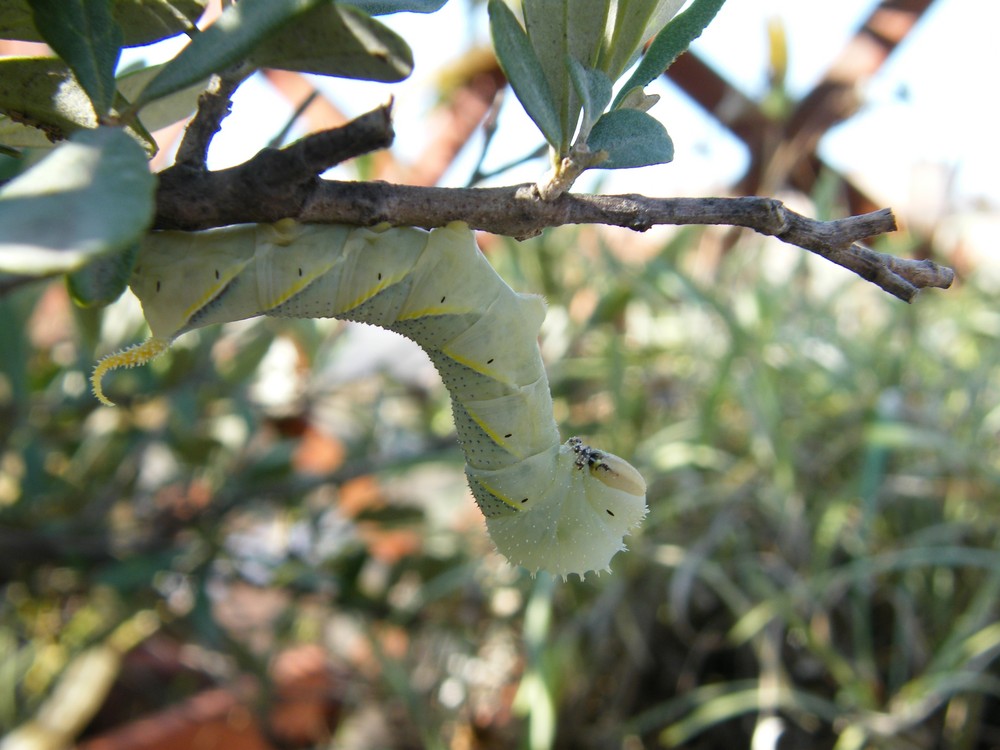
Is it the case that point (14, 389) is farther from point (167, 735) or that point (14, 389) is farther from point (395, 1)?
point (395, 1)

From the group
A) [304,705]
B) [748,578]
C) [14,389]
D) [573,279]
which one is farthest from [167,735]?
[573,279]

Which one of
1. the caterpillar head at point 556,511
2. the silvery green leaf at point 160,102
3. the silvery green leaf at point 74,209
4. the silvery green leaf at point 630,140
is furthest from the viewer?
the caterpillar head at point 556,511

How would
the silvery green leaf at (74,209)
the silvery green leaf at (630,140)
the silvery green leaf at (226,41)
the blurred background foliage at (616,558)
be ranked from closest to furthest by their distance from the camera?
the silvery green leaf at (74,209) < the silvery green leaf at (226,41) < the silvery green leaf at (630,140) < the blurred background foliage at (616,558)

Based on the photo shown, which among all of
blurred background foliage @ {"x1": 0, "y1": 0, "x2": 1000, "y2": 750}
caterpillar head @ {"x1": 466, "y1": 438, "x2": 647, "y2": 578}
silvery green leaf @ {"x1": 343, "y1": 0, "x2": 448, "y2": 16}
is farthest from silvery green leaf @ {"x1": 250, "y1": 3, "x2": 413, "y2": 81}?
blurred background foliage @ {"x1": 0, "y1": 0, "x2": 1000, "y2": 750}

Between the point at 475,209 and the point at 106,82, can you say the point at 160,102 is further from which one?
the point at 475,209

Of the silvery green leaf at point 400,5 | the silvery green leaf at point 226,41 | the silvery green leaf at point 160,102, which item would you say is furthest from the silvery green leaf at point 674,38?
the silvery green leaf at point 160,102

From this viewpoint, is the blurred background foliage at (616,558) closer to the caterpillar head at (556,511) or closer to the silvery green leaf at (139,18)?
the caterpillar head at (556,511)

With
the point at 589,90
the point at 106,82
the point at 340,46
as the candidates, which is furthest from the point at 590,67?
the point at 106,82
